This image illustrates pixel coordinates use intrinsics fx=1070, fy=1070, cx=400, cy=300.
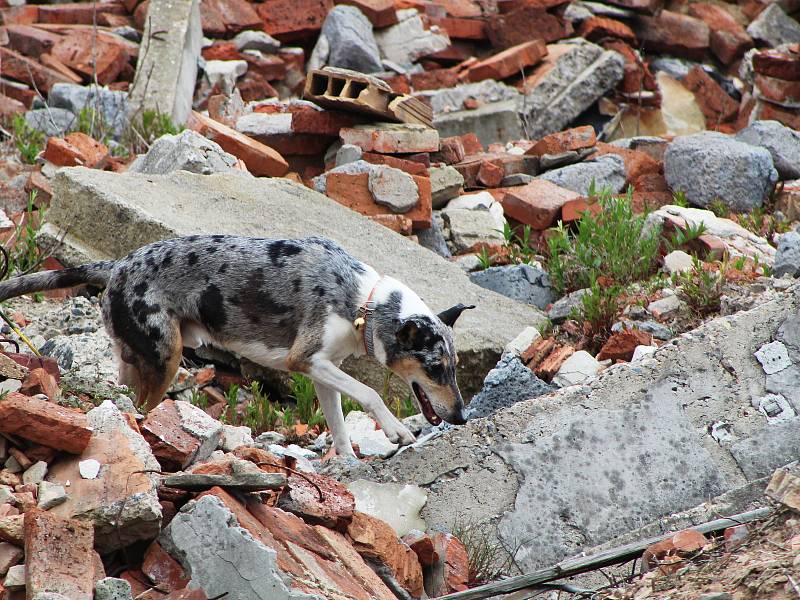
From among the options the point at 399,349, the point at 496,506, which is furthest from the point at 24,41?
the point at 496,506

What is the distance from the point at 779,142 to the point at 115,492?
28.6ft

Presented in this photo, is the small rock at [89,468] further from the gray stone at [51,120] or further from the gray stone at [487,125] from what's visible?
the gray stone at [487,125]

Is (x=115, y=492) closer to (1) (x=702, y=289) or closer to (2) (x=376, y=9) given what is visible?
(1) (x=702, y=289)

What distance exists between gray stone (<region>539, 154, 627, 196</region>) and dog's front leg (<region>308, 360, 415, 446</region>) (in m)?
5.32

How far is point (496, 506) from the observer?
16.5 ft

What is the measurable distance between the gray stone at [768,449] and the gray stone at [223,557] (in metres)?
2.47

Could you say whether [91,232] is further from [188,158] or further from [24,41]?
[24,41]

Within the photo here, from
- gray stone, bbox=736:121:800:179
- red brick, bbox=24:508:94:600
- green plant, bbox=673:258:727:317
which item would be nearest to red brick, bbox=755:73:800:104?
gray stone, bbox=736:121:800:179

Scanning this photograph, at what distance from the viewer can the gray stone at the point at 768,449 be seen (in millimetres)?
5055

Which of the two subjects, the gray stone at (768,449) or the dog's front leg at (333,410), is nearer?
the gray stone at (768,449)

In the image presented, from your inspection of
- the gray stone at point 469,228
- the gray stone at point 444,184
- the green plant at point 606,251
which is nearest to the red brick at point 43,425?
the green plant at point 606,251

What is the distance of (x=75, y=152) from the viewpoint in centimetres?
949

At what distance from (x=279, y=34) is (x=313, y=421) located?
858 centimetres

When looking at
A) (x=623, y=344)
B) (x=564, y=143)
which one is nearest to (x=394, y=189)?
(x=564, y=143)
